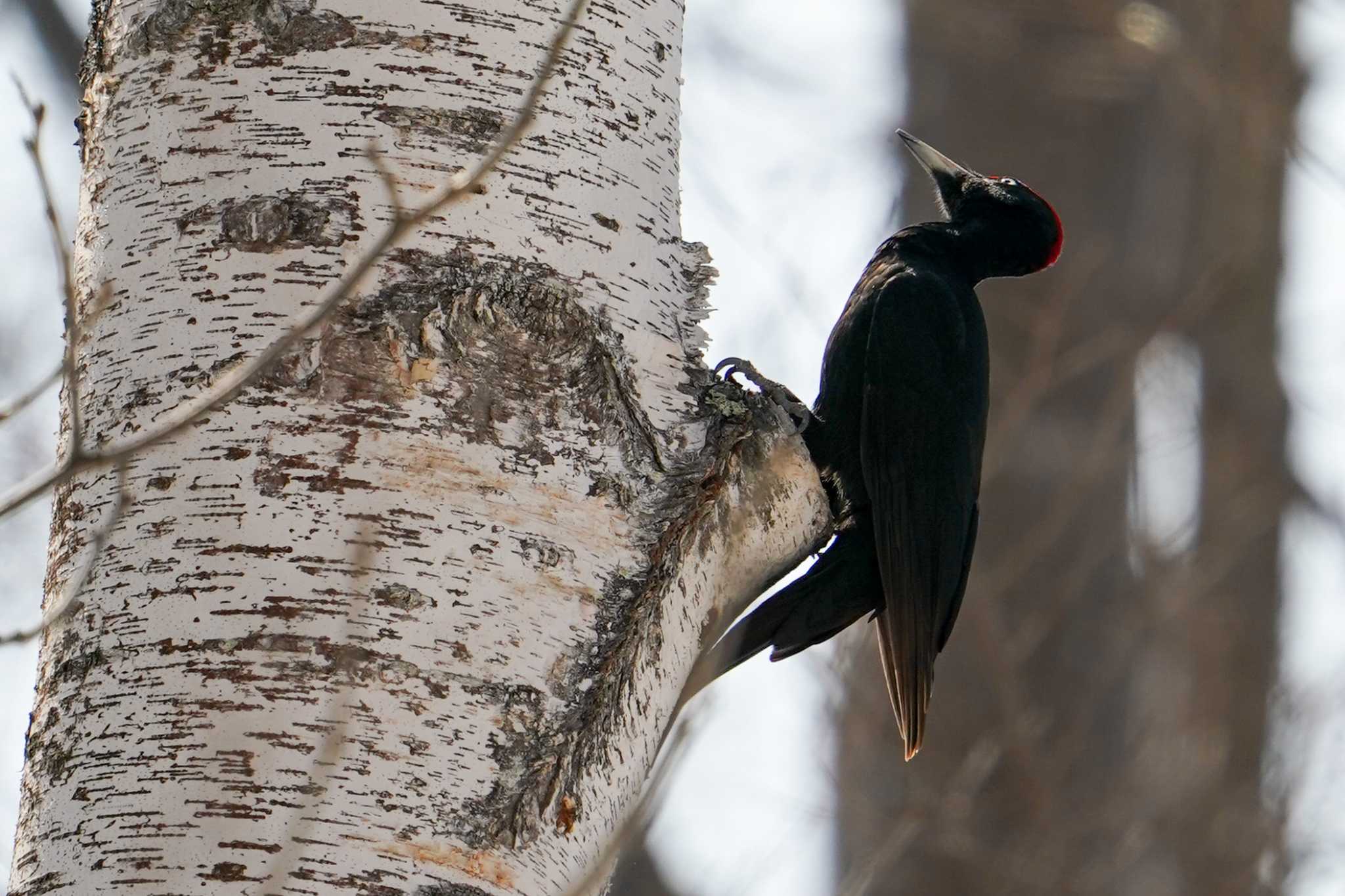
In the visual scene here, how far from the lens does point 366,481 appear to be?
1.59 metres

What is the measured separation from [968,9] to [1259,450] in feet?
7.25

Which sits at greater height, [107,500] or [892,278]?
[892,278]

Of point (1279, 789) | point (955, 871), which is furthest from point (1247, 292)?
point (955, 871)

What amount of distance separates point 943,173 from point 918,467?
3.41 ft

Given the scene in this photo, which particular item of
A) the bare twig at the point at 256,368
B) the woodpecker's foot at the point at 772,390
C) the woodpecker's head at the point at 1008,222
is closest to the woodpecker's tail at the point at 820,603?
the woodpecker's foot at the point at 772,390

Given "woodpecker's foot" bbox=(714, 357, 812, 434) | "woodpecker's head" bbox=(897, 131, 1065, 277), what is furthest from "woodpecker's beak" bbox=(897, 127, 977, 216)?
"woodpecker's foot" bbox=(714, 357, 812, 434)

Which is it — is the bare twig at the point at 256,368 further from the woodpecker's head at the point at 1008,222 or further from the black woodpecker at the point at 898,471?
the woodpecker's head at the point at 1008,222

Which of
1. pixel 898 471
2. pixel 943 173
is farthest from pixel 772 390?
pixel 943 173

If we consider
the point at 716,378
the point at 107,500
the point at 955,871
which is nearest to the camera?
the point at 107,500

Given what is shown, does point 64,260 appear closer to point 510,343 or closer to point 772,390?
point 510,343

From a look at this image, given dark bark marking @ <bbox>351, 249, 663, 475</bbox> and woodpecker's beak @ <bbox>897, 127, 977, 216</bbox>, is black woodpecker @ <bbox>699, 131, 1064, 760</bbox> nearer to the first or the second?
woodpecker's beak @ <bbox>897, 127, 977, 216</bbox>

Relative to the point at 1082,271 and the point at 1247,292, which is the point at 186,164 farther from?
the point at 1247,292

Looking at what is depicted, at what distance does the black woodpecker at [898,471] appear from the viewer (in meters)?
3.09

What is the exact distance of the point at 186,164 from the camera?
1720 mm
